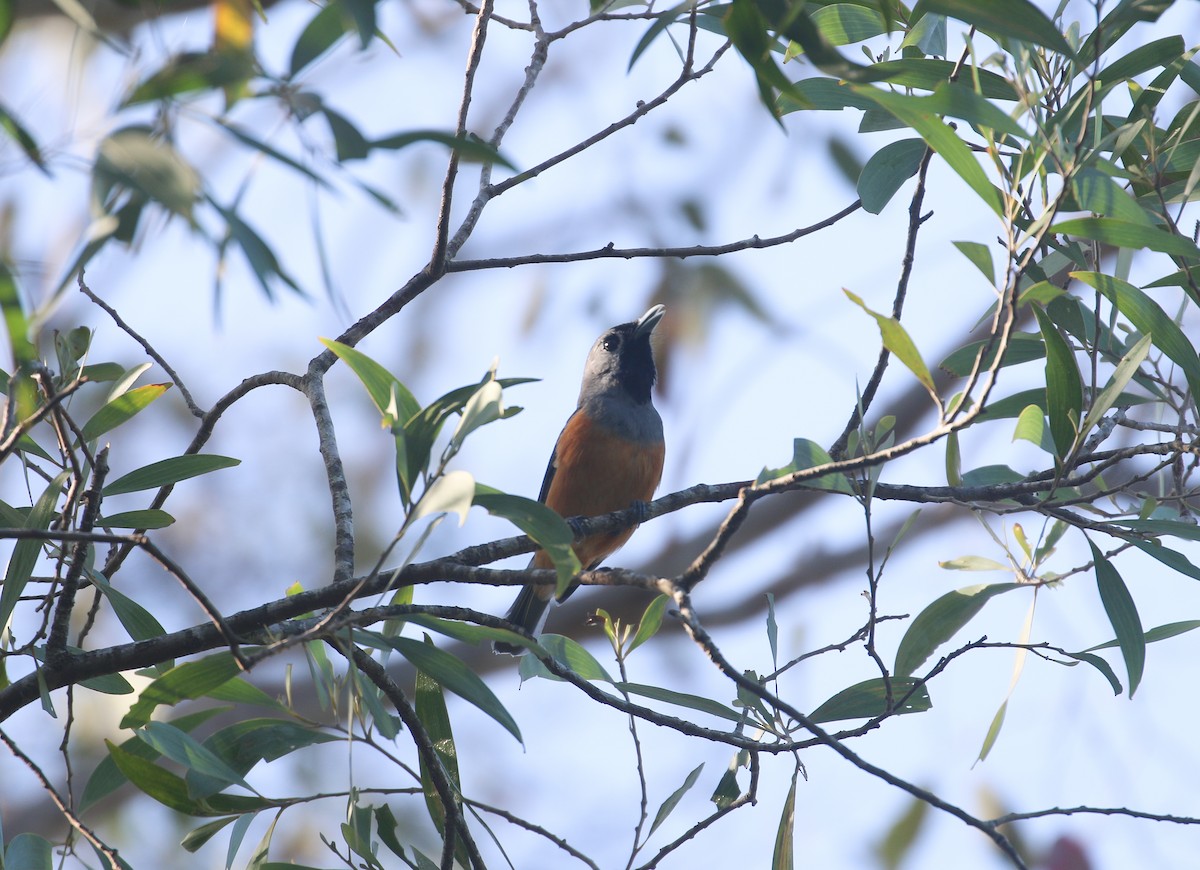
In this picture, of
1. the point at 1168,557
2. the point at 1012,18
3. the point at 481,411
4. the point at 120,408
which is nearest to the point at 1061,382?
the point at 1168,557

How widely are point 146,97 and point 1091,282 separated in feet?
6.49

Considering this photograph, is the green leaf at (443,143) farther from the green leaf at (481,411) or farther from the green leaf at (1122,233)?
the green leaf at (1122,233)

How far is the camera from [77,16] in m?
1.30

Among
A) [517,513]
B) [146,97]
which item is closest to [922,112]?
[517,513]

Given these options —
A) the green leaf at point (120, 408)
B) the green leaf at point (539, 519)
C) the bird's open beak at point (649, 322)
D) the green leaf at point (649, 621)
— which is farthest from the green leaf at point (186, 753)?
the bird's open beak at point (649, 322)

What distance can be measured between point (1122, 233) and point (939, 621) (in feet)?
3.32

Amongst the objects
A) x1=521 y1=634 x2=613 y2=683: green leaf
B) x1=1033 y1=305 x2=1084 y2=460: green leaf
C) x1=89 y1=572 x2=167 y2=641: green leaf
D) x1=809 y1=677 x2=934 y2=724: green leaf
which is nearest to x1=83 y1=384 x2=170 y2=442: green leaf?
x1=89 y1=572 x2=167 y2=641: green leaf

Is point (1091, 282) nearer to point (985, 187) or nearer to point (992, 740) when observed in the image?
point (985, 187)

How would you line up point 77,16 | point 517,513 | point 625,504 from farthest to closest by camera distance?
point 625,504 < point 517,513 < point 77,16

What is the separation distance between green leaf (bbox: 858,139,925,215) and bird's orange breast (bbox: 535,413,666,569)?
111 inches

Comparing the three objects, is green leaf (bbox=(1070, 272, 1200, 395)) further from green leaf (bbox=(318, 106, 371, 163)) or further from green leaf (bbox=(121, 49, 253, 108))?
green leaf (bbox=(121, 49, 253, 108))

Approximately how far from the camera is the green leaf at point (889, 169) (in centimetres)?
273

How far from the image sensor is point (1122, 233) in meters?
2.23

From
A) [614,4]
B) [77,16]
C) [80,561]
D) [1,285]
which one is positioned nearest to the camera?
[77,16]
